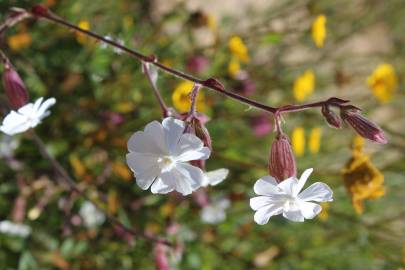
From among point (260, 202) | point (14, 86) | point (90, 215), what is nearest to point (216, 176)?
point (260, 202)

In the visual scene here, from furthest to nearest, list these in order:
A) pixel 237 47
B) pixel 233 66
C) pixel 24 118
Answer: pixel 233 66 → pixel 237 47 → pixel 24 118

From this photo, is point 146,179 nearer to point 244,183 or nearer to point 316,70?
point 244,183

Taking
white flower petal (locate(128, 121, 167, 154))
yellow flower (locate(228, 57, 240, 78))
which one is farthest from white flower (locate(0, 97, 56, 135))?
yellow flower (locate(228, 57, 240, 78))

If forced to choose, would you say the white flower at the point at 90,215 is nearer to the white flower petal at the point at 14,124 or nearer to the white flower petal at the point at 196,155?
the white flower petal at the point at 14,124

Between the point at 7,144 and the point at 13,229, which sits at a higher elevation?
the point at 7,144

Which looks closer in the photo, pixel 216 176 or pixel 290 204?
pixel 290 204

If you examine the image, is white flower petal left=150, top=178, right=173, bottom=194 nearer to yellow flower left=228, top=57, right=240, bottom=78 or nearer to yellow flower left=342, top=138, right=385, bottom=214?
yellow flower left=342, top=138, right=385, bottom=214

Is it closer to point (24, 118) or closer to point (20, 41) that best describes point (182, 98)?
point (24, 118)

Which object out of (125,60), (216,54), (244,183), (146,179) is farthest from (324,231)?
(146,179)
